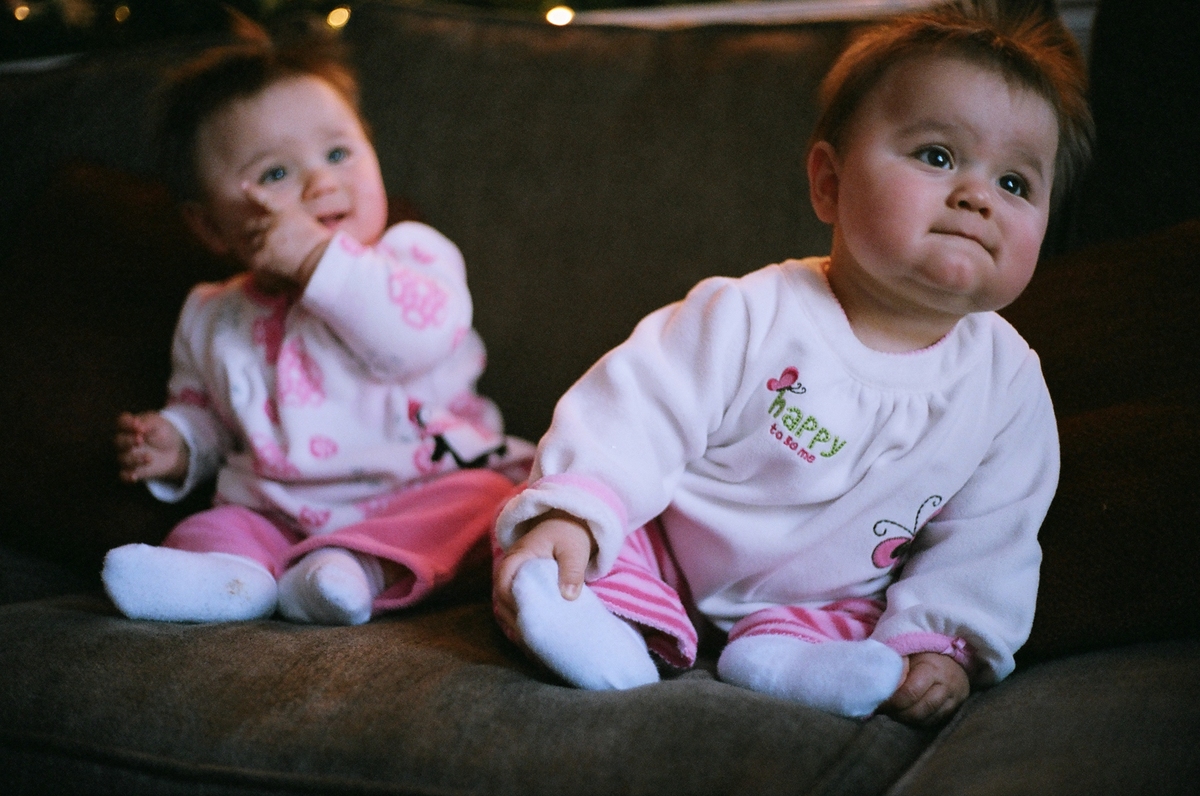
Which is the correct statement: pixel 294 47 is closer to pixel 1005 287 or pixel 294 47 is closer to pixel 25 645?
pixel 25 645

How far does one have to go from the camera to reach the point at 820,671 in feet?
2.62

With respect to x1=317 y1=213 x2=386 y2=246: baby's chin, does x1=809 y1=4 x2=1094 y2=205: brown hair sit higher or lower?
higher

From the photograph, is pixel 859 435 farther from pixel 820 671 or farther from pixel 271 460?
pixel 271 460

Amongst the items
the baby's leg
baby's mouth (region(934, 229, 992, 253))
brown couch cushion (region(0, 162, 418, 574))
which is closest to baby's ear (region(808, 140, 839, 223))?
baby's mouth (region(934, 229, 992, 253))

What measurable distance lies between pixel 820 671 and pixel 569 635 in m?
0.22

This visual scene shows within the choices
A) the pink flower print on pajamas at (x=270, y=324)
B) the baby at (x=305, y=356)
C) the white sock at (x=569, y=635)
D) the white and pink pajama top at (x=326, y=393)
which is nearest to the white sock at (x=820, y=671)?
the white sock at (x=569, y=635)

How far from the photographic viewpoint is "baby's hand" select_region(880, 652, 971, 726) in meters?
0.82

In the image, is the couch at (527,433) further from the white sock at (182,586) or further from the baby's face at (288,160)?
the baby's face at (288,160)

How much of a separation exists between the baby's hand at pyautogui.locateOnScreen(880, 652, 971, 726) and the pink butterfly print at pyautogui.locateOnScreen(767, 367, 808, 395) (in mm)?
270

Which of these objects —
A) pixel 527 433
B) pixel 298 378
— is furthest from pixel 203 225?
pixel 527 433

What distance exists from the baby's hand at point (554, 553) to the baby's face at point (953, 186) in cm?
36

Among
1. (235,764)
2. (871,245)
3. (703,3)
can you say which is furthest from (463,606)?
(703,3)

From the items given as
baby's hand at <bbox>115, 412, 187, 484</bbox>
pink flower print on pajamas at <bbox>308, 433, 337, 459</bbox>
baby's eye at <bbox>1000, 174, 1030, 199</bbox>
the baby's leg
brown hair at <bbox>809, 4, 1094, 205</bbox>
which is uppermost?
brown hair at <bbox>809, 4, 1094, 205</bbox>

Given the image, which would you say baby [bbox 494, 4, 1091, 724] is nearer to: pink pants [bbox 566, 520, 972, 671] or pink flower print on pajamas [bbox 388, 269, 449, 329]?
pink pants [bbox 566, 520, 972, 671]
